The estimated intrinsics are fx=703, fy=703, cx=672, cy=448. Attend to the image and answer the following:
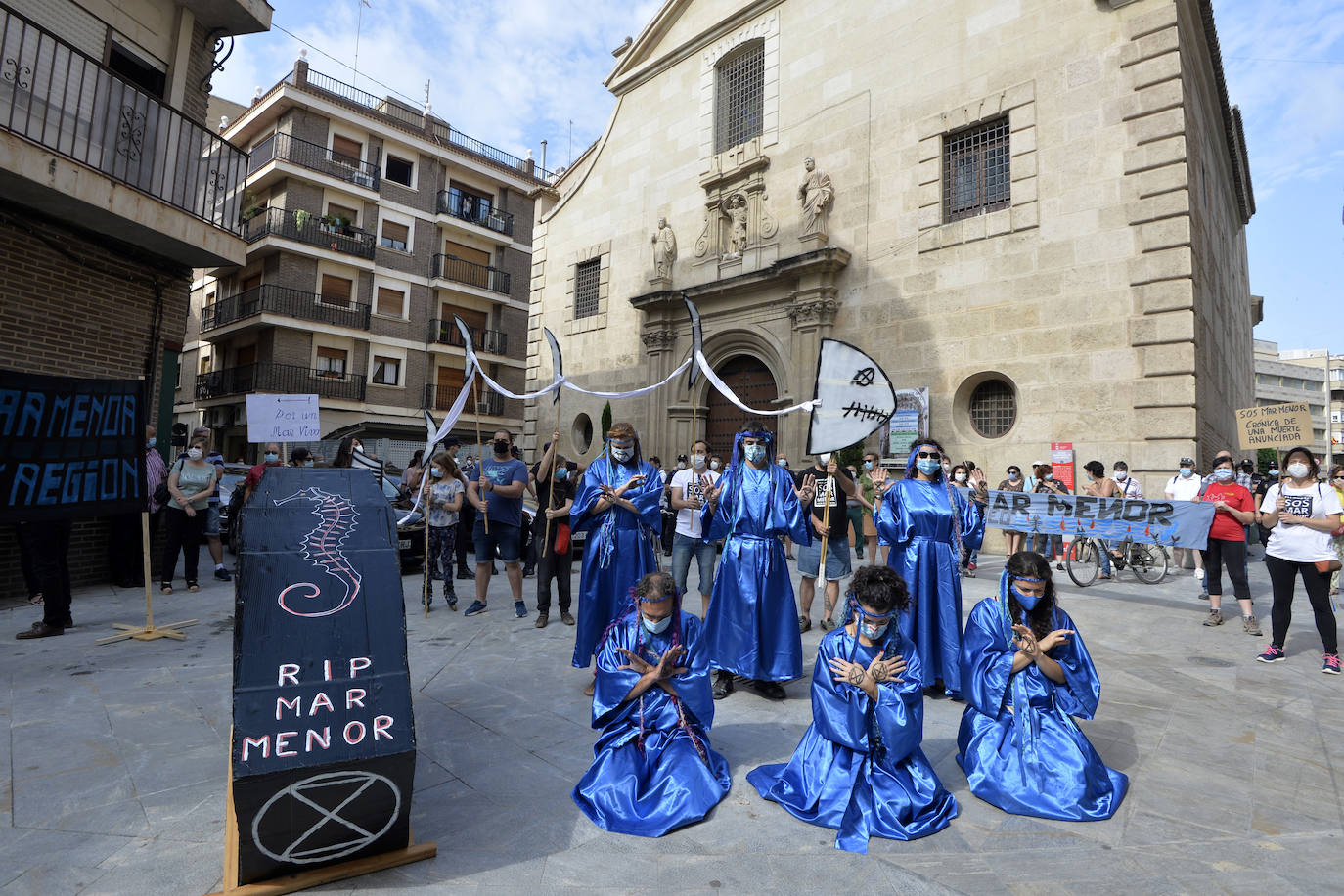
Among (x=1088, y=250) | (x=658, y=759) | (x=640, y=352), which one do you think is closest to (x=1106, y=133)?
(x=1088, y=250)

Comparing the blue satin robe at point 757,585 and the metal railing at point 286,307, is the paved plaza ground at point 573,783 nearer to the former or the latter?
the blue satin robe at point 757,585

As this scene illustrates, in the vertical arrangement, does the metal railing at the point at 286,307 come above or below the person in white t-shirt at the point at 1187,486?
above

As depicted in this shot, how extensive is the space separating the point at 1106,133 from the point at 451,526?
1160 cm

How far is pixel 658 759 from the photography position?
11.0 feet

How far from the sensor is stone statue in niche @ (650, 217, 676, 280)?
17.2 meters

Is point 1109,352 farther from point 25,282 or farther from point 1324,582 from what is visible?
point 25,282

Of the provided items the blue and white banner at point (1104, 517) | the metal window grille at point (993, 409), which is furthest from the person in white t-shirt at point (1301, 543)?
the metal window grille at point (993, 409)

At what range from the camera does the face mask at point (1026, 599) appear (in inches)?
137

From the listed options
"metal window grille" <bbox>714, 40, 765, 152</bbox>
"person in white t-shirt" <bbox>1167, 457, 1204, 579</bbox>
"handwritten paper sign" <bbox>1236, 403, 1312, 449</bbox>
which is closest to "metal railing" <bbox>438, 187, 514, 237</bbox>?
"metal window grille" <bbox>714, 40, 765, 152</bbox>

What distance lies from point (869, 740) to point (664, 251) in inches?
606

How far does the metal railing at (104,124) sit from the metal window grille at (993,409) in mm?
12046

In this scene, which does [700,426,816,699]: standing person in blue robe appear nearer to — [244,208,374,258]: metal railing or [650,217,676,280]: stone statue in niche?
[650,217,676,280]: stone statue in niche

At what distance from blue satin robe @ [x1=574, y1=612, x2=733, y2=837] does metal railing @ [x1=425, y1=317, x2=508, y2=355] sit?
2712 centimetres

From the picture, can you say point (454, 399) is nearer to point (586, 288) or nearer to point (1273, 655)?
point (586, 288)
